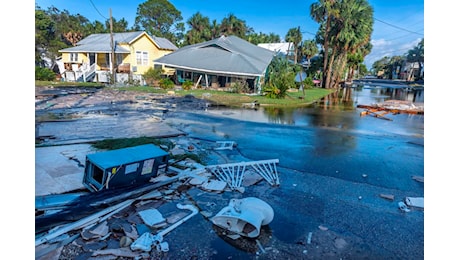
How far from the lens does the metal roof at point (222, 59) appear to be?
23875mm

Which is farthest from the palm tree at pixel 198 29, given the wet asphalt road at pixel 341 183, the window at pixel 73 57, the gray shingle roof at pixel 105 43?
the wet asphalt road at pixel 341 183

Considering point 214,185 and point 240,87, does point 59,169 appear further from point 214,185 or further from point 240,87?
point 240,87

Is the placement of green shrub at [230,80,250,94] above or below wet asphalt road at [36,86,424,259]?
above

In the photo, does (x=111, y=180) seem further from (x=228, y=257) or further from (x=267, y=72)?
(x=267, y=72)

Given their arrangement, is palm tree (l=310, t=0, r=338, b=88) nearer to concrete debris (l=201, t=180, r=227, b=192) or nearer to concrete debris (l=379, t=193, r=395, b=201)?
concrete debris (l=379, t=193, r=395, b=201)

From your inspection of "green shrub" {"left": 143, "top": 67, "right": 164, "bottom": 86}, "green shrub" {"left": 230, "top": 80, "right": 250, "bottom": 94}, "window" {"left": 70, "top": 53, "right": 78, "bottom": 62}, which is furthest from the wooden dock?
"window" {"left": 70, "top": 53, "right": 78, "bottom": 62}

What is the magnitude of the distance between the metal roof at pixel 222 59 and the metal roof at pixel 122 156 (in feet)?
60.3

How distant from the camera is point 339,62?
3506cm

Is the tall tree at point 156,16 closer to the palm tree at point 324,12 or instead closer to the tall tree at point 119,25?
the tall tree at point 119,25

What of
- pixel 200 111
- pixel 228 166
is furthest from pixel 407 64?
pixel 228 166

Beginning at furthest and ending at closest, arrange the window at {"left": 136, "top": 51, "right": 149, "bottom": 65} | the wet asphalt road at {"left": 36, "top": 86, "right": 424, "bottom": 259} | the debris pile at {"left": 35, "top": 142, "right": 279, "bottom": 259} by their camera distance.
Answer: the window at {"left": 136, "top": 51, "right": 149, "bottom": 65} < the wet asphalt road at {"left": 36, "top": 86, "right": 424, "bottom": 259} < the debris pile at {"left": 35, "top": 142, "right": 279, "bottom": 259}

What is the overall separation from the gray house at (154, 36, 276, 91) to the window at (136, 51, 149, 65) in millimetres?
4715

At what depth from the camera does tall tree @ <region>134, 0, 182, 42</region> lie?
55406mm

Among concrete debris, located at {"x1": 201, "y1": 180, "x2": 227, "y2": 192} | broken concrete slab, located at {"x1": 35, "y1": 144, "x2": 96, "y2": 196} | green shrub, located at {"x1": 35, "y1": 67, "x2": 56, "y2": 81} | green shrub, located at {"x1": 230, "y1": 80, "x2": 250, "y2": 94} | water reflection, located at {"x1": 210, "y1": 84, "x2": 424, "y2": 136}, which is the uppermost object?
green shrub, located at {"x1": 35, "y1": 67, "x2": 56, "y2": 81}
